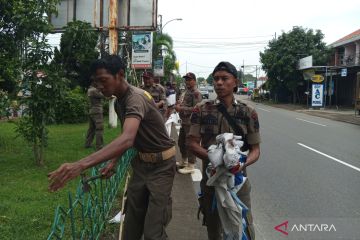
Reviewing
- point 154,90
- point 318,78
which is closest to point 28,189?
point 154,90

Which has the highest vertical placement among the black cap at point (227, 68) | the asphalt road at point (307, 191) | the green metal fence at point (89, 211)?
the black cap at point (227, 68)

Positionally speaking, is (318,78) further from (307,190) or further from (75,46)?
(75,46)

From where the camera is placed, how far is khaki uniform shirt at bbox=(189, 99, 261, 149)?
347cm

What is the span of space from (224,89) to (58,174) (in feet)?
5.73

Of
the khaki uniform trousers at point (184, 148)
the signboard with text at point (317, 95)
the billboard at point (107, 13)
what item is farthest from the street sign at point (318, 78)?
the khaki uniform trousers at point (184, 148)

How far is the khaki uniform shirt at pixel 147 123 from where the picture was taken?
297 centimetres

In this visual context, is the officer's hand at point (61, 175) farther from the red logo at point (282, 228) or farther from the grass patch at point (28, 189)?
the red logo at point (282, 228)

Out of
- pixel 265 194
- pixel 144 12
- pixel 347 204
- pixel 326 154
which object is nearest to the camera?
pixel 347 204

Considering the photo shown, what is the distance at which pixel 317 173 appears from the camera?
8.21m

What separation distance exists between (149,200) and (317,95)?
29.3 meters

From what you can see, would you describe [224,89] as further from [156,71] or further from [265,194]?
[156,71]

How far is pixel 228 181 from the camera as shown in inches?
126

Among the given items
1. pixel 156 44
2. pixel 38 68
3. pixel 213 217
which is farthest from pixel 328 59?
pixel 213 217

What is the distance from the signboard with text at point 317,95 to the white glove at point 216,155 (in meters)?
28.8
